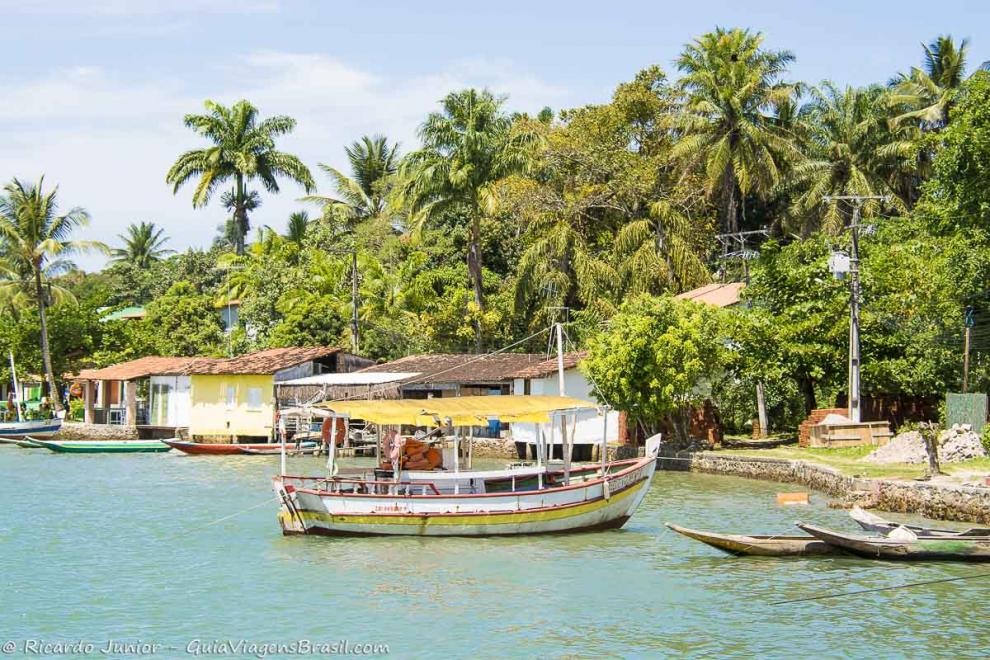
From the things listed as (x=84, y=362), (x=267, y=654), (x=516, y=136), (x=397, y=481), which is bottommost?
(x=267, y=654)

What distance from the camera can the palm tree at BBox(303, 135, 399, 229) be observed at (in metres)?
65.5

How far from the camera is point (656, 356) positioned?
3572 cm

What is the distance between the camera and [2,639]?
655 inches

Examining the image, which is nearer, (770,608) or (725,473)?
(770,608)

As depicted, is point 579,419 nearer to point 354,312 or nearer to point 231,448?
point 231,448

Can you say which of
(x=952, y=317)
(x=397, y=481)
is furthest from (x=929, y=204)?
(x=397, y=481)

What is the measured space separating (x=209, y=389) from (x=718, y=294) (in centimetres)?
2333

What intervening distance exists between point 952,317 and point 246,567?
24.1 metres

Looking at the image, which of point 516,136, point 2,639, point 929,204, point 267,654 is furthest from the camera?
point 516,136

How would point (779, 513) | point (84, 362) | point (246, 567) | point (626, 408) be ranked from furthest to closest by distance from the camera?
point (84, 362) < point (626, 408) < point (779, 513) < point (246, 567)

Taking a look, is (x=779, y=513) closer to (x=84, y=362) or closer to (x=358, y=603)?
(x=358, y=603)

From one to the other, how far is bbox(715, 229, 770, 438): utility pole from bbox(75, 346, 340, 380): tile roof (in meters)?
19.2

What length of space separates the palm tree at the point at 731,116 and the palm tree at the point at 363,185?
19413 millimetres

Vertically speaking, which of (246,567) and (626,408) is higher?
(626,408)
